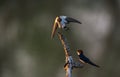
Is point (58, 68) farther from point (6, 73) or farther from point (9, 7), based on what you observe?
point (9, 7)

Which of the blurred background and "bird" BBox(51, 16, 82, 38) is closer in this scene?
"bird" BBox(51, 16, 82, 38)

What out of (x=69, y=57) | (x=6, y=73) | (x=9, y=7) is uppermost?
(x=69, y=57)

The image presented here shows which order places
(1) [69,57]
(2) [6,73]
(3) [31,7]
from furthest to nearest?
(3) [31,7]
(2) [6,73]
(1) [69,57]

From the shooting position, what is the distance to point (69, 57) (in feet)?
25.7

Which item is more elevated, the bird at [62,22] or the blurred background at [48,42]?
the bird at [62,22]

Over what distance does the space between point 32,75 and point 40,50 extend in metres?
1.67

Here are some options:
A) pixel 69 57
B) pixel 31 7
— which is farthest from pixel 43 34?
pixel 69 57

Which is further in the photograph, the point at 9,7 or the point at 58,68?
the point at 9,7

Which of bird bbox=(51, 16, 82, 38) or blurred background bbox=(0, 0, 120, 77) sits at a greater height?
bird bbox=(51, 16, 82, 38)

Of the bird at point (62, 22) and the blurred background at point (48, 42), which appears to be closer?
the bird at point (62, 22)

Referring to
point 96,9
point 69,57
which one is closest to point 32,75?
point 96,9

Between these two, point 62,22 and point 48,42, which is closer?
point 62,22

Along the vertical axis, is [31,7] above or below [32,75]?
above

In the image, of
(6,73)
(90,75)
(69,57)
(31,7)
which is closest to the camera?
(69,57)
